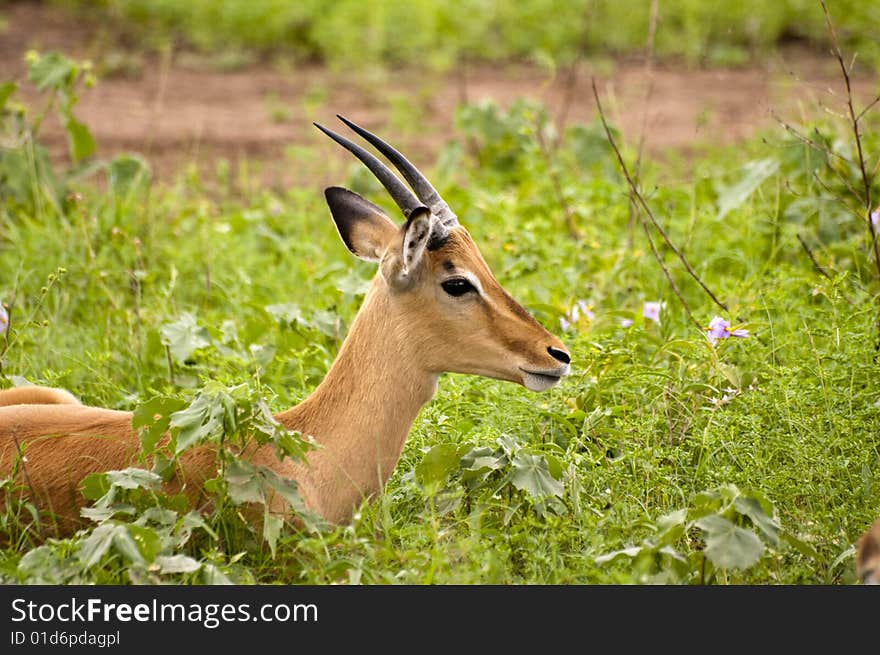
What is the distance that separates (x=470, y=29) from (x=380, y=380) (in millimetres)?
7511

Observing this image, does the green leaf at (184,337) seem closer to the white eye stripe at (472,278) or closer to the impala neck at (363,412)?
the impala neck at (363,412)

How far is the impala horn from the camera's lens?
140 inches

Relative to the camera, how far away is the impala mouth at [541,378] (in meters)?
3.53

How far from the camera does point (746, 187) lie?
5.72 meters

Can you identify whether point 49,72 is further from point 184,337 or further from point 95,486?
point 95,486

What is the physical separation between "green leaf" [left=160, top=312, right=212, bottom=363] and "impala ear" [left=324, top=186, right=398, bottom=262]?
1.06 metres

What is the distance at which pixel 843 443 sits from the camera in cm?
375

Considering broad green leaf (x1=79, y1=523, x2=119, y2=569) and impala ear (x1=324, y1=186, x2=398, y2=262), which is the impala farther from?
broad green leaf (x1=79, y1=523, x2=119, y2=569)

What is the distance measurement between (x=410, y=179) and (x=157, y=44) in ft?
25.1

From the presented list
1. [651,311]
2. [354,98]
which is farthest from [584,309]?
[354,98]

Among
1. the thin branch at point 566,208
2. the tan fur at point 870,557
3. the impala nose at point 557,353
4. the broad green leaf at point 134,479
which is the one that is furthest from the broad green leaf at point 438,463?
the thin branch at point 566,208

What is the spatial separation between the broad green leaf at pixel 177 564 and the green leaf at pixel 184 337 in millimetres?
1518

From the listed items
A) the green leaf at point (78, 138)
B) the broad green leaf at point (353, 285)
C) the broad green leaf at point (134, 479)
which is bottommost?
the broad green leaf at point (134, 479)

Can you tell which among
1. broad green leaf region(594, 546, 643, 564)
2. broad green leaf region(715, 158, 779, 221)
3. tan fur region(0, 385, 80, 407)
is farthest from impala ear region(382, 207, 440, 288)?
broad green leaf region(715, 158, 779, 221)
